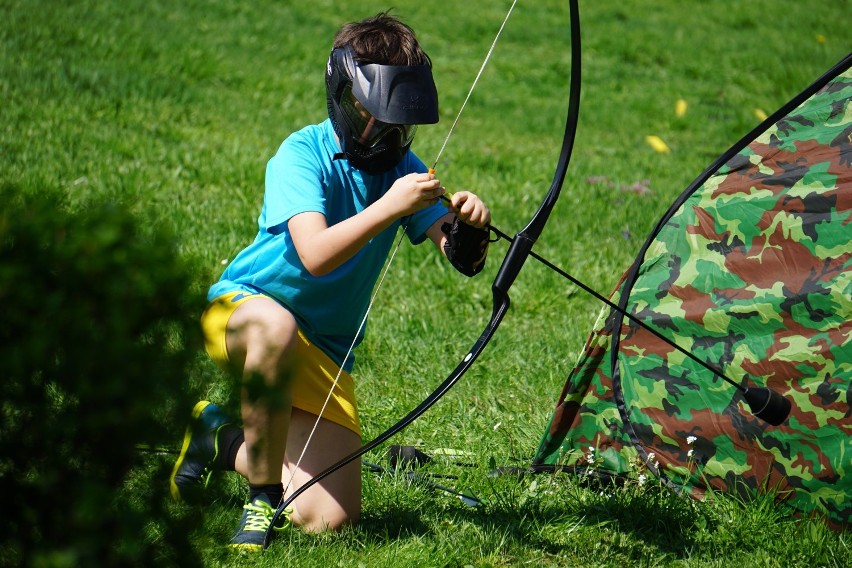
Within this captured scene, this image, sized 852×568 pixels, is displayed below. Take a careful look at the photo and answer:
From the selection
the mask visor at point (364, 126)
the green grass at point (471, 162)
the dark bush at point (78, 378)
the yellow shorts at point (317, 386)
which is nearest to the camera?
A: the dark bush at point (78, 378)

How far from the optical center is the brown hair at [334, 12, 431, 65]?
2590 mm

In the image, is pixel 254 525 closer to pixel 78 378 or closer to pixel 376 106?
pixel 376 106

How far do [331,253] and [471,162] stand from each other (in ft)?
13.5

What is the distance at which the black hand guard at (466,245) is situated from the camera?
105 inches

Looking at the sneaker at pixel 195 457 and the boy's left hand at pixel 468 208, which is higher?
the boy's left hand at pixel 468 208

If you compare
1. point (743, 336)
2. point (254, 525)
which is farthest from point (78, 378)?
point (743, 336)

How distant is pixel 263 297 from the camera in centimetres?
271

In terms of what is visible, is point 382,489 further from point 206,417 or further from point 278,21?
point 278,21

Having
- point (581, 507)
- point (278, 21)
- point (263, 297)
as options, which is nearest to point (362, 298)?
point (263, 297)

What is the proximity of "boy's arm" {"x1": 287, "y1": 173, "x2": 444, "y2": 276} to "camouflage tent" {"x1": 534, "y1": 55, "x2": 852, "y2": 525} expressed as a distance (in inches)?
37.8

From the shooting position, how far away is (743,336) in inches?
112

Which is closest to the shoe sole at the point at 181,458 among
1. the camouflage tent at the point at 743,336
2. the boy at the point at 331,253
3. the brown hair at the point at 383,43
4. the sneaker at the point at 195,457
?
the sneaker at the point at 195,457

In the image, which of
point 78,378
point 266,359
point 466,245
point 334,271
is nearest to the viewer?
point 78,378

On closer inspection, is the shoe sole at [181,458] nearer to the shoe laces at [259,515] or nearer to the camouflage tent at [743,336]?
the shoe laces at [259,515]
